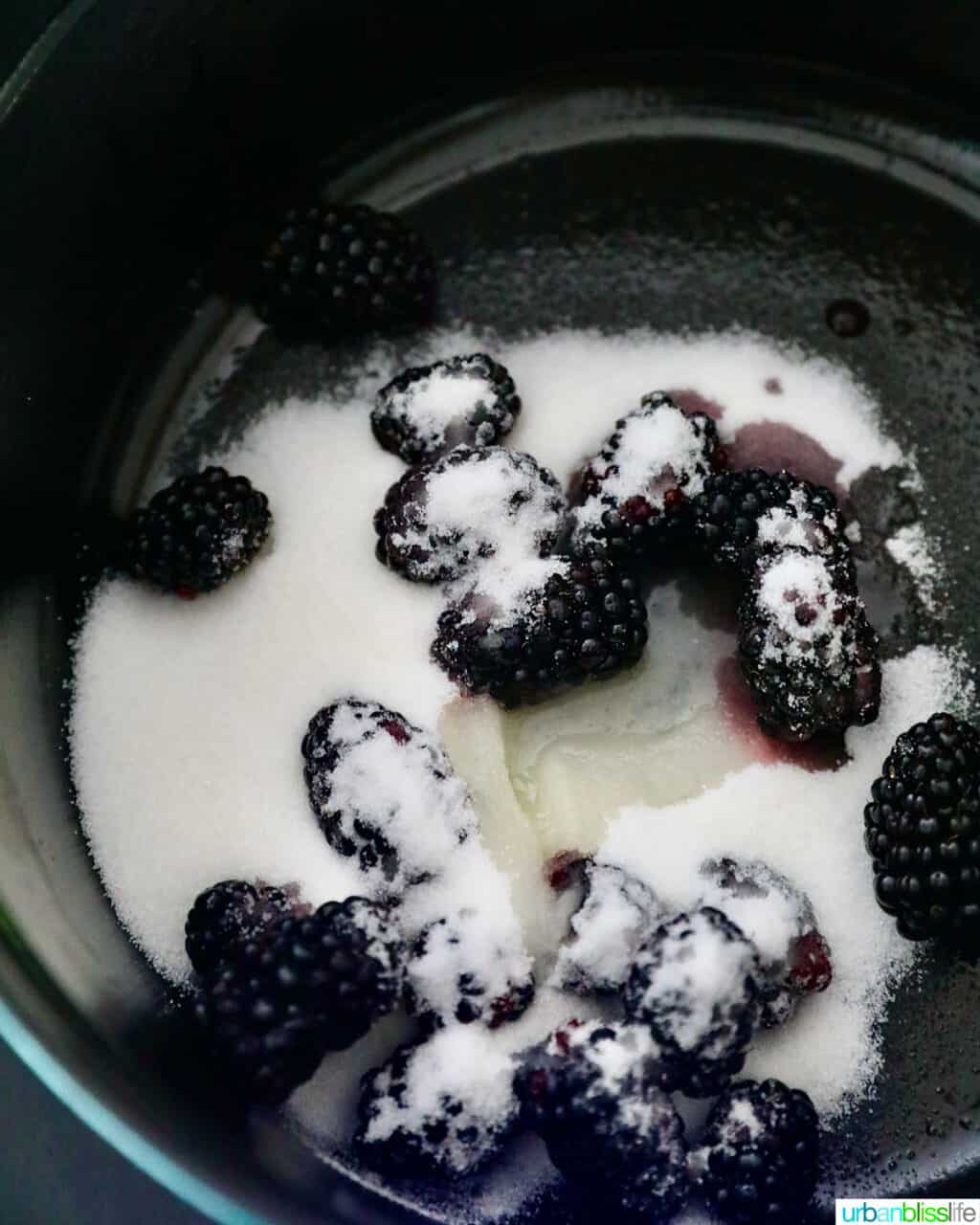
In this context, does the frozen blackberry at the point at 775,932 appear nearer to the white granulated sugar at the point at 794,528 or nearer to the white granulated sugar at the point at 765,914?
the white granulated sugar at the point at 765,914

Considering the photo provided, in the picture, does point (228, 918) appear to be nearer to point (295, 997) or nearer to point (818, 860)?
point (295, 997)

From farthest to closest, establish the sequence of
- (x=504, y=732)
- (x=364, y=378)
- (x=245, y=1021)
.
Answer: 1. (x=364, y=378)
2. (x=504, y=732)
3. (x=245, y=1021)

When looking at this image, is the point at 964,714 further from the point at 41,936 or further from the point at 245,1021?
the point at 41,936

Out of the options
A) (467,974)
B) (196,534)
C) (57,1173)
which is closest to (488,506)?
(196,534)

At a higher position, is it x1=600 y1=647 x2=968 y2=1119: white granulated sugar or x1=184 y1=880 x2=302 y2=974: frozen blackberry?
x1=184 y1=880 x2=302 y2=974: frozen blackberry

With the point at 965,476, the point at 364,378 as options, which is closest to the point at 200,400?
the point at 364,378

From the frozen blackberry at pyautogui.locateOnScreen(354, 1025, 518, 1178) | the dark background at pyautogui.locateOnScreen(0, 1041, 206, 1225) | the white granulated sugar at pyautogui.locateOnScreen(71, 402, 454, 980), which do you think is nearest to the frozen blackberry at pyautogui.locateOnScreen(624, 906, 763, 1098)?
the frozen blackberry at pyautogui.locateOnScreen(354, 1025, 518, 1178)

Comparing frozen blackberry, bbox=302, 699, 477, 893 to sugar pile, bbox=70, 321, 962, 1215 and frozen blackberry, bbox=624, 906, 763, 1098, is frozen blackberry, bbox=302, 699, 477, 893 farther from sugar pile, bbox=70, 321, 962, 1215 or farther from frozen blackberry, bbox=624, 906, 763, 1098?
frozen blackberry, bbox=624, 906, 763, 1098
